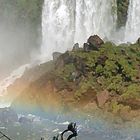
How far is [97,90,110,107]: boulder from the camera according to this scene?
34469mm

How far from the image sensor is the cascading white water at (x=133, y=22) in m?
52.3

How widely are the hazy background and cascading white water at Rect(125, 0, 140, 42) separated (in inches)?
454

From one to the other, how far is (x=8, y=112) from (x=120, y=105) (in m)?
8.18

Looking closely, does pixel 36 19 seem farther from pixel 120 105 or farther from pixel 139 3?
pixel 120 105

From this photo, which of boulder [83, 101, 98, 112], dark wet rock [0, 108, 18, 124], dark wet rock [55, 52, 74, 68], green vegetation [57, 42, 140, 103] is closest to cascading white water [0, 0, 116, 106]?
dark wet rock [55, 52, 74, 68]

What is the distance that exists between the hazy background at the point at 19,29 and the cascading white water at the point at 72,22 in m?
2.44

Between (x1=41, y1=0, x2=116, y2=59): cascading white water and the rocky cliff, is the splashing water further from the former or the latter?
the rocky cliff

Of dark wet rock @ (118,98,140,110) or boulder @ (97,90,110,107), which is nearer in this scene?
dark wet rock @ (118,98,140,110)

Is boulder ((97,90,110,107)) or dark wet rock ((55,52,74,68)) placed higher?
dark wet rock ((55,52,74,68))

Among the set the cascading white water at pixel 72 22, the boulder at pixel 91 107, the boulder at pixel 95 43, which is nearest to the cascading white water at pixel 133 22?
the cascading white water at pixel 72 22

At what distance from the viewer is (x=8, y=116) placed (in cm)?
3531

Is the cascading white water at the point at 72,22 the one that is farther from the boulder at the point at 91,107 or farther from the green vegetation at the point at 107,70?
the boulder at the point at 91,107

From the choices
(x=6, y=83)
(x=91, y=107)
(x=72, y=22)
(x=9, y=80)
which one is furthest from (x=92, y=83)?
(x=72, y=22)

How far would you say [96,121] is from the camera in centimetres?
3278
